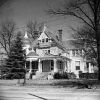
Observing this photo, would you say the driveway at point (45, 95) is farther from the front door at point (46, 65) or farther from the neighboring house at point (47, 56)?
the front door at point (46, 65)

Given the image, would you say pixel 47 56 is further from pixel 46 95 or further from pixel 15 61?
pixel 46 95

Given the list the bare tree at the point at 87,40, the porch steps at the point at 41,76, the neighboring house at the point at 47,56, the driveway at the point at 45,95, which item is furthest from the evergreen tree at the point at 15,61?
the driveway at the point at 45,95

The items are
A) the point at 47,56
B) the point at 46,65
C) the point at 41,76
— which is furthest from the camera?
the point at 46,65

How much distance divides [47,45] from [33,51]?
136 cm

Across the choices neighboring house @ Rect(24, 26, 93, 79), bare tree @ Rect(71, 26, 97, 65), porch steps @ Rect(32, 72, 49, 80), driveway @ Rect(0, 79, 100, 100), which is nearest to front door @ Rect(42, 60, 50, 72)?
neighboring house @ Rect(24, 26, 93, 79)

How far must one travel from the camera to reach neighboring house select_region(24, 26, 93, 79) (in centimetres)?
1462

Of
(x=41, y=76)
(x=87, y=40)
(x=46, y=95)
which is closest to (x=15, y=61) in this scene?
(x=41, y=76)

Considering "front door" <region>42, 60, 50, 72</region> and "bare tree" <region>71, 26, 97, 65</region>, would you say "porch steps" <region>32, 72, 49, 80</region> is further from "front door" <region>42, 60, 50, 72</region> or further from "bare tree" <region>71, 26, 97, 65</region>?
"bare tree" <region>71, 26, 97, 65</region>

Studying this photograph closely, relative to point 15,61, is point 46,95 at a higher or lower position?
lower

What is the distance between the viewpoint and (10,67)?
11445 mm

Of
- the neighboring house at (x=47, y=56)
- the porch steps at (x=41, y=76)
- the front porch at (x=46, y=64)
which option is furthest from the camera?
the neighboring house at (x=47, y=56)

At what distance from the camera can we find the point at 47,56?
1471 centimetres

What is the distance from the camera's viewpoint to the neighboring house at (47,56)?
48.0 feet

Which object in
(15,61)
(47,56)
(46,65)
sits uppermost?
(47,56)
